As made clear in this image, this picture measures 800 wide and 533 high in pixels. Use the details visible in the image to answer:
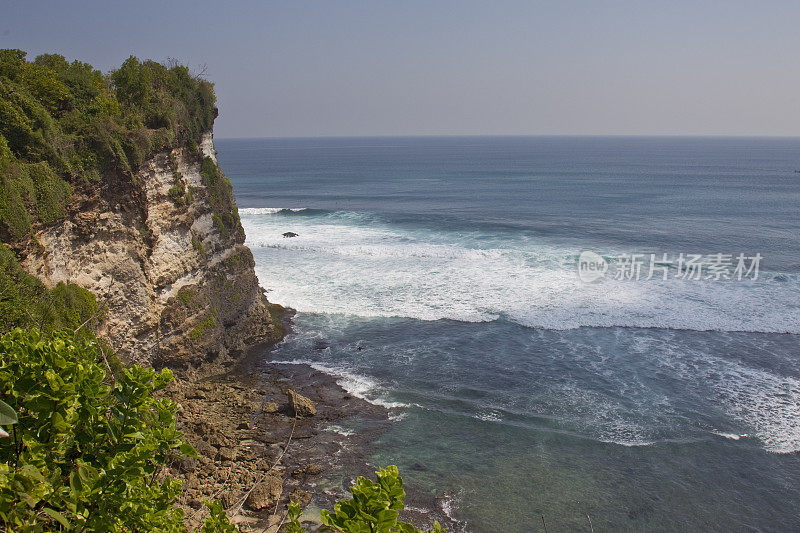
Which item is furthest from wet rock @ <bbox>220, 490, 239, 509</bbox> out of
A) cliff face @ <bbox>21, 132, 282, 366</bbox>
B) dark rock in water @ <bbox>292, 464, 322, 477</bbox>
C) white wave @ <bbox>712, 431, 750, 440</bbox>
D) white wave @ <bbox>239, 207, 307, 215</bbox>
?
white wave @ <bbox>239, 207, 307, 215</bbox>

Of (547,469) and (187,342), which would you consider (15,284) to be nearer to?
(187,342)

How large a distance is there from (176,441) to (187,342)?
17.3 metres

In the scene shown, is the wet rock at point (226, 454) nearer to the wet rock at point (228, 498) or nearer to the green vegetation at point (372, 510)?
the wet rock at point (228, 498)

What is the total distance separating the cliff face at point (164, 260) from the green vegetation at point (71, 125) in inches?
26.5

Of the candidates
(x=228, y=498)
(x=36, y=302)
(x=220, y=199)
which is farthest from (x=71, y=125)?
(x=228, y=498)

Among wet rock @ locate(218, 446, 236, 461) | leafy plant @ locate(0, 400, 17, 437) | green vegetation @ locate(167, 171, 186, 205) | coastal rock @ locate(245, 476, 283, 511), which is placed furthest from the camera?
green vegetation @ locate(167, 171, 186, 205)

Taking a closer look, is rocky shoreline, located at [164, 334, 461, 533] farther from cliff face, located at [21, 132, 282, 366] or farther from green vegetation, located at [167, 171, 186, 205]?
green vegetation, located at [167, 171, 186, 205]

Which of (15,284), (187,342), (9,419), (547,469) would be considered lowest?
(547,469)

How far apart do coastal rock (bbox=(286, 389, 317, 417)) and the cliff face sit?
5.23 m

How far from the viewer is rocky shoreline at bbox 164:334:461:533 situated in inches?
562

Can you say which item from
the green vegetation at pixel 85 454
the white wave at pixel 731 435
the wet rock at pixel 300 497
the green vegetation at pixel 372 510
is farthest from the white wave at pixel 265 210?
the green vegetation at pixel 372 510

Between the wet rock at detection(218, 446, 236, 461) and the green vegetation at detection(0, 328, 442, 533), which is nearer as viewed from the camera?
the green vegetation at detection(0, 328, 442, 533)

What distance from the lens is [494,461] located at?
55.0ft

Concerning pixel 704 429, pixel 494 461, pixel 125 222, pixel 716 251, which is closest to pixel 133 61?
pixel 125 222
